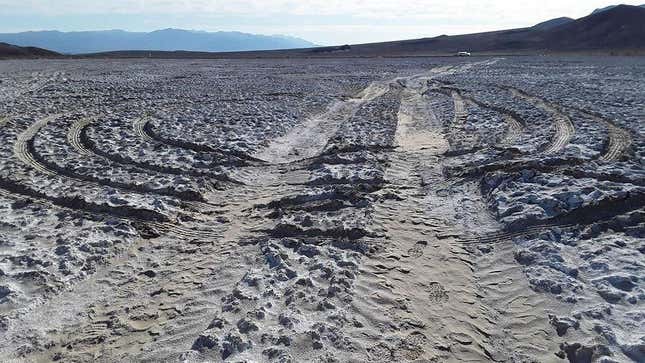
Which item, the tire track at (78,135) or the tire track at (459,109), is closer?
the tire track at (78,135)

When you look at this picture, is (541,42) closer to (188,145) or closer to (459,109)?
(459,109)

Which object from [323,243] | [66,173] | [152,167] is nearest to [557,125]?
[323,243]

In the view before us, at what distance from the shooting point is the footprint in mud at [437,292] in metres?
6.96

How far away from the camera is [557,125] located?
16.8 m

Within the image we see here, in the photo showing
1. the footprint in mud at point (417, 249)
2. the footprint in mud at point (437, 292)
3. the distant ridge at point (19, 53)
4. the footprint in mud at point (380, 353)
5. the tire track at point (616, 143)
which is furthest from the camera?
the distant ridge at point (19, 53)

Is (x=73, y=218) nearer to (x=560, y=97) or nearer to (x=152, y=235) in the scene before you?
(x=152, y=235)

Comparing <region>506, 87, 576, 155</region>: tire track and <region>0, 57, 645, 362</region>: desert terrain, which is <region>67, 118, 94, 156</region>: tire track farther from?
<region>506, 87, 576, 155</region>: tire track

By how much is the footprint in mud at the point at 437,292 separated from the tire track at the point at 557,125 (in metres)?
7.70

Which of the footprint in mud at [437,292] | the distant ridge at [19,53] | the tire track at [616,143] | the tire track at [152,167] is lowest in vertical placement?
the footprint in mud at [437,292]

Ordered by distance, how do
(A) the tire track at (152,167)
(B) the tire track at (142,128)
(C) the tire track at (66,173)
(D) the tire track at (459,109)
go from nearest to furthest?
(C) the tire track at (66,173), (A) the tire track at (152,167), (B) the tire track at (142,128), (D) the tire track at (459,109)

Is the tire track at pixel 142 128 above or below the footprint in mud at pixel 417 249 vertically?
above

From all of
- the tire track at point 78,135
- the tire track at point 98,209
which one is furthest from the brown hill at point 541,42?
the tire track at point 98,209

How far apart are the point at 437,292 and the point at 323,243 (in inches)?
87.0

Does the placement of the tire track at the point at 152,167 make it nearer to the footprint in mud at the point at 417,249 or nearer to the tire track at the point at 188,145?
the tire track at the point at 188,145
